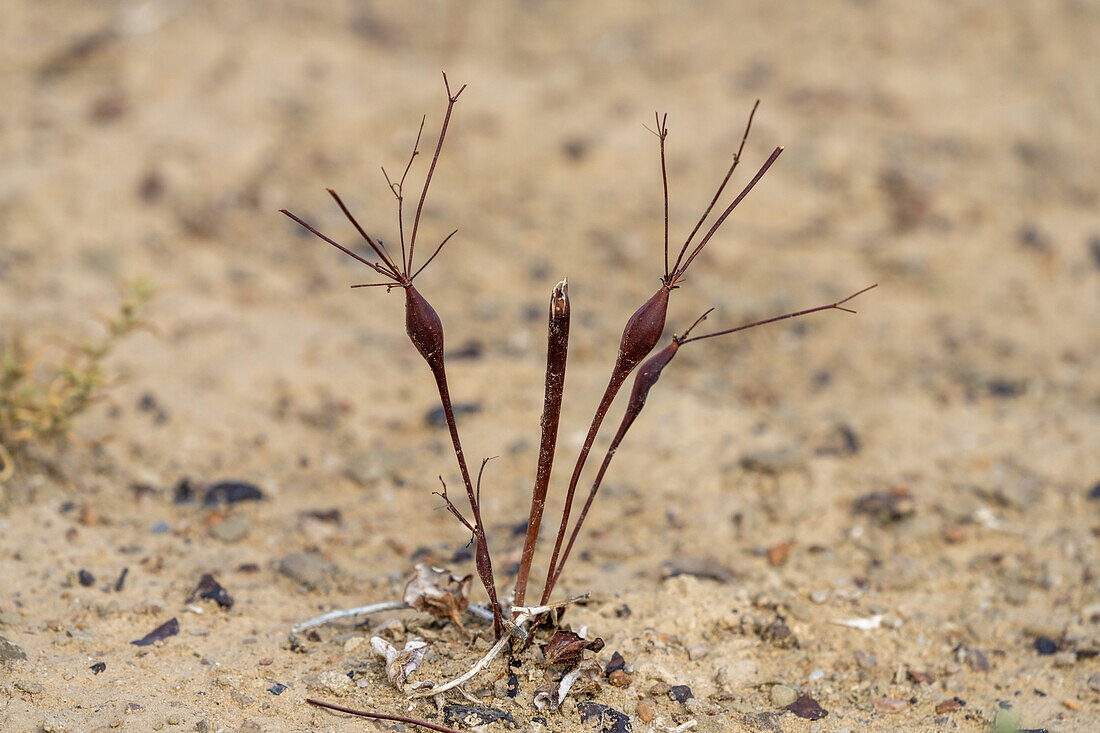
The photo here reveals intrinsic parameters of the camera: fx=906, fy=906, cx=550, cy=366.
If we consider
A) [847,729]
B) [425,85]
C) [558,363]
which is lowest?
[847,729]

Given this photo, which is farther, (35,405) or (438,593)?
(35,405)

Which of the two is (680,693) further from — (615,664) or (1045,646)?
(1045,646)

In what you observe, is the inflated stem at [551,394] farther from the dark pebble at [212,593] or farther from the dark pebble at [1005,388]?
the dark pebble at [1005,388]

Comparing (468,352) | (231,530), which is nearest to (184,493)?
(231,530)

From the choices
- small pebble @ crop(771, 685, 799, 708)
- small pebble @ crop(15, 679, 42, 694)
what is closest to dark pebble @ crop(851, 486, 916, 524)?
small pebble @ crop(771, 685, 799, 708)

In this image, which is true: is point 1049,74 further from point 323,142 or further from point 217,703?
point 217,703

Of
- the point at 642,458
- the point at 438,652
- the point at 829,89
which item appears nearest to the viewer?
the point at 438,652

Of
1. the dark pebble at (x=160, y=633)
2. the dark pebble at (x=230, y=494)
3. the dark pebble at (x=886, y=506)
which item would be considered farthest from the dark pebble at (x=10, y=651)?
the dark pebble at (x=886, y=506)

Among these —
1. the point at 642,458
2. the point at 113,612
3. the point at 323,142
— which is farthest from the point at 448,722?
the point at 323,142
